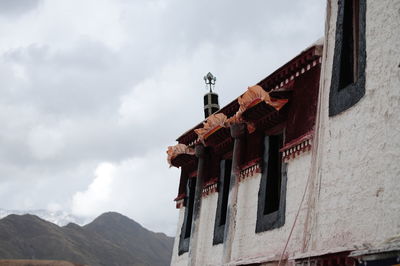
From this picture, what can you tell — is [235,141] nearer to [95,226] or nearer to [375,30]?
[375,30]

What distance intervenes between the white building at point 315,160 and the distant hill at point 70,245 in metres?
61.6

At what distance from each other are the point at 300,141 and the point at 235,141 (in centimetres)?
286

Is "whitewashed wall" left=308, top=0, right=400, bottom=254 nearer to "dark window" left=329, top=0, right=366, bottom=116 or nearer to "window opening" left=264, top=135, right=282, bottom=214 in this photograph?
"dark window" left=329, top=0, right=366, bottom=116

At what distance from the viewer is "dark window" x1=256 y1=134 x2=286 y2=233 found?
34.3 feet

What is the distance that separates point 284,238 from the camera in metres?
9.77

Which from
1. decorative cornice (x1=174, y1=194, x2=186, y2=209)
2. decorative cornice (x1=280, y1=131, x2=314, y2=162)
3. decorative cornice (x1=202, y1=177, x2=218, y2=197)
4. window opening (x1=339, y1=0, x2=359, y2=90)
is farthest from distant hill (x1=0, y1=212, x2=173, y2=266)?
window opening (x1=339, y1=0, x2=359, y2=90)

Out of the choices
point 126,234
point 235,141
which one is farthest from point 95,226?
point 235,141

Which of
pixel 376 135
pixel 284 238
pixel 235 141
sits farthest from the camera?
pixel 235 141

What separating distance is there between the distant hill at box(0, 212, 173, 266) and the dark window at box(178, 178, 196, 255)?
58.9 meters

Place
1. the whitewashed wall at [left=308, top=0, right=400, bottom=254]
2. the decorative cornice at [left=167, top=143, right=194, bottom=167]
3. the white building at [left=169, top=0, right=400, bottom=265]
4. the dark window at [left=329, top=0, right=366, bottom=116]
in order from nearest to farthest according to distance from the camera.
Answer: the whitewashed wall at [left=308, top=0, right=400, bottom=254]
the white building at [left=169, top=0, right=400, bottom=265]
the dark window at [left=329, top=0, right=366, bottom=116]
the decorative cornice at [left=167, top=143, right=194, bottom=167]

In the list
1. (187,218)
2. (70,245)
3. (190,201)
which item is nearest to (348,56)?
(190,201)

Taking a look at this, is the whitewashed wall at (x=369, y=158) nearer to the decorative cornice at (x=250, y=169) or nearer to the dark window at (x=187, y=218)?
the decorative cornice at (x=250, y=169)

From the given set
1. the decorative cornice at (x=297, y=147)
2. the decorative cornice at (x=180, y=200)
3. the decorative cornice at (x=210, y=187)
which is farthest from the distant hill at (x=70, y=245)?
the decorative cornice at (x=297, y=147)

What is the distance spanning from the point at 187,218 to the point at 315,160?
742cm
